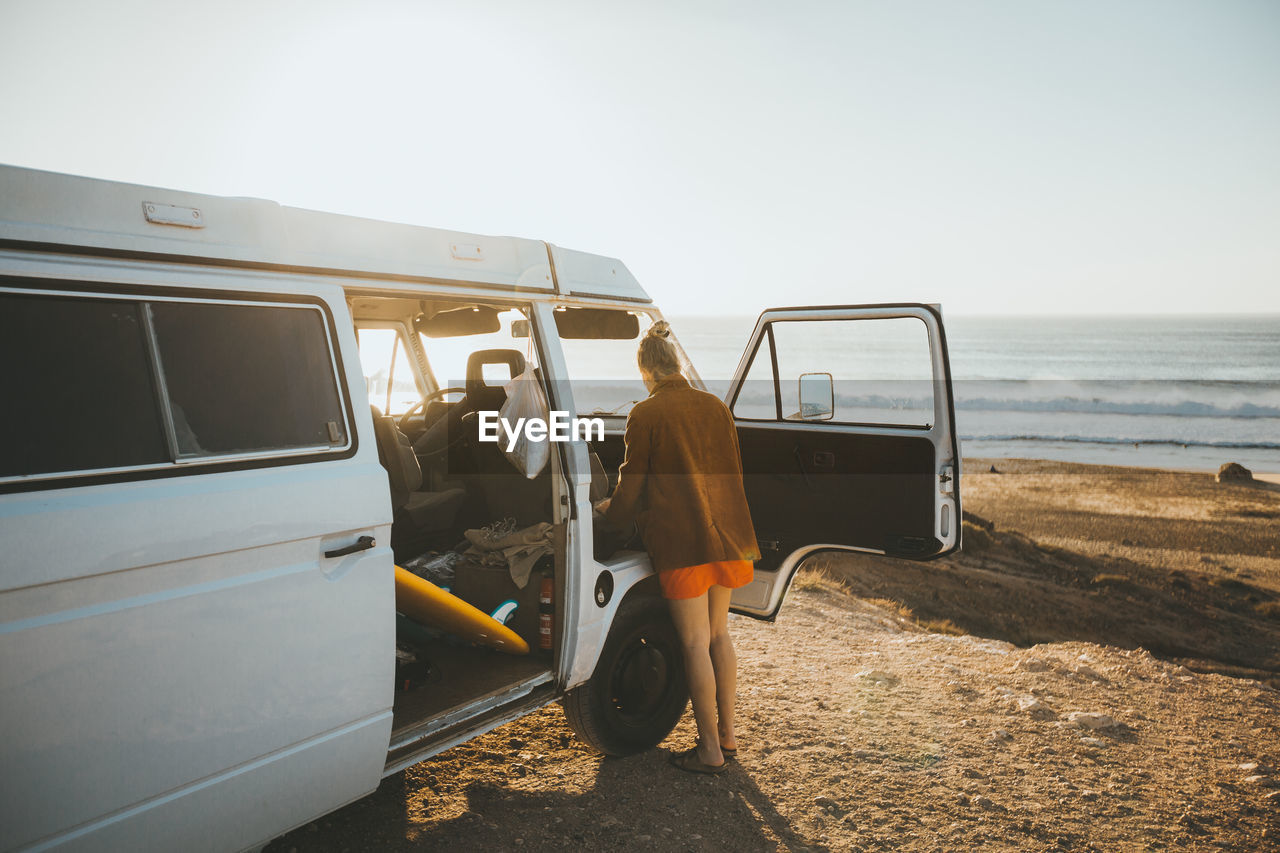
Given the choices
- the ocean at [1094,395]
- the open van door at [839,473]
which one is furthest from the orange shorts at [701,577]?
the ocean at [1094,395]

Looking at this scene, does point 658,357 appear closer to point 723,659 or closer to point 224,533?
point 723,659

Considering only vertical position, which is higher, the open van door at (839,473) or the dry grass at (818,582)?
the open van door at (839,473)

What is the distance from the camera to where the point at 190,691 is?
7.30 feet

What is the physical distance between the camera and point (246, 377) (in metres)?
2.52

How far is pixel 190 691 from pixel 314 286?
1.30 m

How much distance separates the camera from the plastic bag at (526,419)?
3486 mm

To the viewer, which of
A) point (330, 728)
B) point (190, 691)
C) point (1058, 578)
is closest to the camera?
point (190, 691)

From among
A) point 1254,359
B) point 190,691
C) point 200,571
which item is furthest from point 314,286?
point 1254,359

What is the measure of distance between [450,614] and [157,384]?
1.71 m

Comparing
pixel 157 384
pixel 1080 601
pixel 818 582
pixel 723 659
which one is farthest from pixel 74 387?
pixel 1080 601

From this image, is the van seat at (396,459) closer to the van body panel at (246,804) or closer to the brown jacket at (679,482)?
the brown jacket at (679,482)

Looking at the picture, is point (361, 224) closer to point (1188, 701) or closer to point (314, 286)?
point (314, 286)

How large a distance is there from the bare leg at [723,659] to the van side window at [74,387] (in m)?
2.55

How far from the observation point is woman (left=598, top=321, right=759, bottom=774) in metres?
3.67
